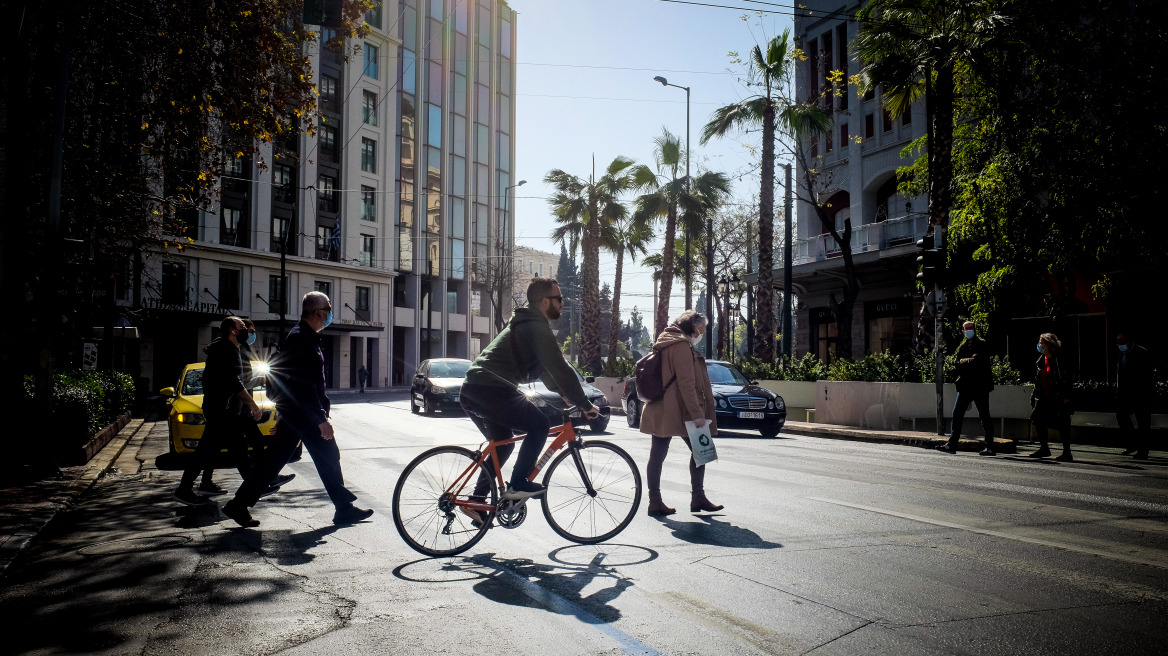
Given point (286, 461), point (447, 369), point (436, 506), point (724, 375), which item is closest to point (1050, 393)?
point (724, 375)

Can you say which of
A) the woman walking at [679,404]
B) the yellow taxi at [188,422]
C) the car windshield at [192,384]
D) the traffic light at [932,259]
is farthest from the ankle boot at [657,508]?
the traffic light at [932,259]

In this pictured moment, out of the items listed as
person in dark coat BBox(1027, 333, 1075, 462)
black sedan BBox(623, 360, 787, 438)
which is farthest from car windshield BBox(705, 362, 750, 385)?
person in dark coat BBox(1027, 333, 1075, 462)

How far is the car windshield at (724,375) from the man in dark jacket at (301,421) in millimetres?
11586

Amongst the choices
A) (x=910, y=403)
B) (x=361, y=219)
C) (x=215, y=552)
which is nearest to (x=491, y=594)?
(x=215, y=552)

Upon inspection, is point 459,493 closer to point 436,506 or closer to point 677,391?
point 436,506

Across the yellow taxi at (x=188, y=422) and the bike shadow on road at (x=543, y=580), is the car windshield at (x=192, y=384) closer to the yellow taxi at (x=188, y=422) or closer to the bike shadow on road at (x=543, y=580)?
the yellow taxi at (x=188, y=422)

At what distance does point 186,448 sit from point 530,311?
7.78 metres

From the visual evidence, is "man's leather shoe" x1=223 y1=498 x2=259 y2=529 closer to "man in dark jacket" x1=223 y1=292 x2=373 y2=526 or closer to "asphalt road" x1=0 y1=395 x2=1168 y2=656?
"man in dark jacket" x1=223 y1=292 x2=373 y2=526

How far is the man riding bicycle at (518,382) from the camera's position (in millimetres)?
5586

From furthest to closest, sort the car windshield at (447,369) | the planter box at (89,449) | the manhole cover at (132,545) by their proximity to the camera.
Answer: the car windshield at (447,369), the planter box at (89,449), the manhole cover at (132,545)

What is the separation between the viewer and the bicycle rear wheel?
18.6 feet

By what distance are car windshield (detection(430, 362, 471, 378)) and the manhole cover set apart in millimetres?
16442

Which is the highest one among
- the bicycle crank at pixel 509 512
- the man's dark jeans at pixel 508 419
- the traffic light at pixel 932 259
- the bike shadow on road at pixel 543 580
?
the traffic light at pixel 932 259

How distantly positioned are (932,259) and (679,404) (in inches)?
398
